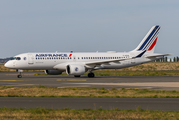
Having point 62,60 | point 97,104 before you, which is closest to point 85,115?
point 97,104

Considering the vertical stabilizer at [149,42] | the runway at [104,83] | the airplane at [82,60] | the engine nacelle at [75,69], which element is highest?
the vertical stabilizer at [149,42]

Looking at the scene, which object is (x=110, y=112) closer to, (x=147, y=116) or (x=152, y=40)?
(x=147, y=116)

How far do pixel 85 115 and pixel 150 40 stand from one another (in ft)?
135

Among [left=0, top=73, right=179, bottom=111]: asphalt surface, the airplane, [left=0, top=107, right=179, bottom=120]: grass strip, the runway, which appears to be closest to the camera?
[left=0, top=107, right=179, bottom=120]: grass strip

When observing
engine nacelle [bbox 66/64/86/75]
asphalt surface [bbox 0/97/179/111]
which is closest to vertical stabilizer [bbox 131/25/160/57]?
engine nacelle [bbox 66/64/86/75]

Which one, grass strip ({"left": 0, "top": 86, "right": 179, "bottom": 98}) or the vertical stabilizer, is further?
the vertical stabilizer

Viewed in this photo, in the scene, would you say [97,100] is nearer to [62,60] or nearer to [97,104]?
[97,104]

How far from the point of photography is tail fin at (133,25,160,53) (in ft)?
170

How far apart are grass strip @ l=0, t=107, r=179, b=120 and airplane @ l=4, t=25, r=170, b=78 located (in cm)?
3002

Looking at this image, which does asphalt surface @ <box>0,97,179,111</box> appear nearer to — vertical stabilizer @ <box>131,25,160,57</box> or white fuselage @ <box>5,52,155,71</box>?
white fuselage @ <box>5,52,155,71</box>

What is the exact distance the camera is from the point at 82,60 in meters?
47.3

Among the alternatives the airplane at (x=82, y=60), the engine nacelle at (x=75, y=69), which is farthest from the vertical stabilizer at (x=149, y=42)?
the engine nacelle at (x=75, y=69)

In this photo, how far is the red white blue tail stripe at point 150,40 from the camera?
5169cm

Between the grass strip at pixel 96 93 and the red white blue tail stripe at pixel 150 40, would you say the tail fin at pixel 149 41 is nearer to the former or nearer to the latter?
the red white blue tail stripe at pixel 150 40
